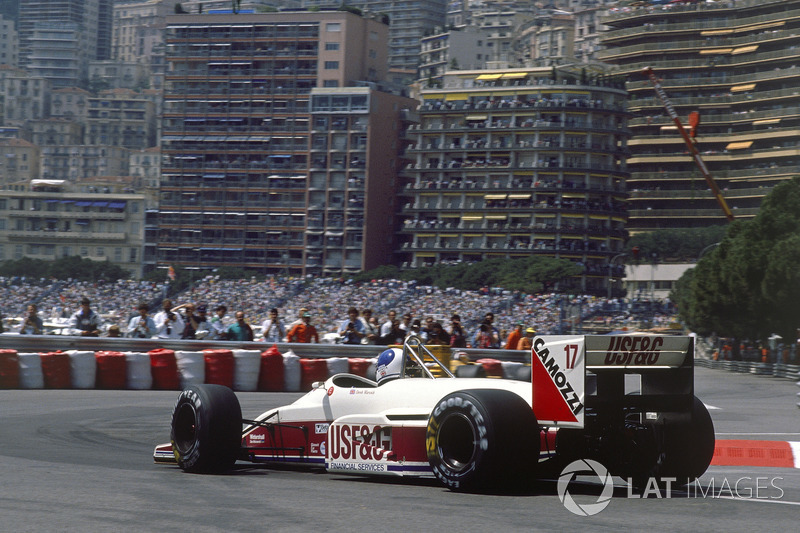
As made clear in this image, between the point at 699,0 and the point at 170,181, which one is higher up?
the point at 699,0

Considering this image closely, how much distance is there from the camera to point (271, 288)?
115m

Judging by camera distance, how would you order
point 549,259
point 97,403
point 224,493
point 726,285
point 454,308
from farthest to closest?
point 549,259 < point 454,308 < point 726,285 < point 97,403 < point 224,493

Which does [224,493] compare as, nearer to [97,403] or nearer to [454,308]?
[97,403]

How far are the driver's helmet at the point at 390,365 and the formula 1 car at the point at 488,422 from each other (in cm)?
1

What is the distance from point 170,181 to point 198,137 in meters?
6.14

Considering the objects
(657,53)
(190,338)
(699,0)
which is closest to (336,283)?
(657,53)

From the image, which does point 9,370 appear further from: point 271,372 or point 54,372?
point 271,372

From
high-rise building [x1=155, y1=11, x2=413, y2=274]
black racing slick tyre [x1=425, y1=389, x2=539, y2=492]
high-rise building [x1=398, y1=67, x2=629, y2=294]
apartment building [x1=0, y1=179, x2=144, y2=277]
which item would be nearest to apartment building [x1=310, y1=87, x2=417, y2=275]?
high-rise building [x1=155, y1=11, x2=413, y2=274]

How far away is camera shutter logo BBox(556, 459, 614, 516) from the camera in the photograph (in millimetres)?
7152

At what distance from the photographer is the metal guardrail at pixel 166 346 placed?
20.8 meters

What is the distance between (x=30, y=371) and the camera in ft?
62.8

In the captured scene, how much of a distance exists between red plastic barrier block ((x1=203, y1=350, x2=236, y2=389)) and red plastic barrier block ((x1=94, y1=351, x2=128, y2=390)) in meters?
1.40

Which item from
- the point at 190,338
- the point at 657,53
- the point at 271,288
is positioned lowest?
the point at 271,288

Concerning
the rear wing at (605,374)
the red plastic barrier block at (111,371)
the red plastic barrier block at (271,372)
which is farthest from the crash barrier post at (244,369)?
the rear wing at (605,374)
